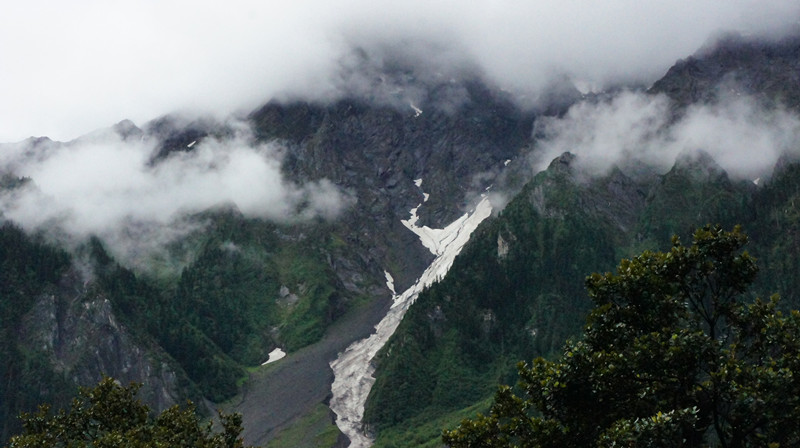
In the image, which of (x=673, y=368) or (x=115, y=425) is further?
(x=115, y=425)

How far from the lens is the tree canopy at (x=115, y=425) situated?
195 ft

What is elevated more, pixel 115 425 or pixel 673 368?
pixel 115 425

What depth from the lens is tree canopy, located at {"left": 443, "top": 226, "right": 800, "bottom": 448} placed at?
3319cm

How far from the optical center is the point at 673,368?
34.9 meters

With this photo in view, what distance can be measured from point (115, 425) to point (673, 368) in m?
43.5

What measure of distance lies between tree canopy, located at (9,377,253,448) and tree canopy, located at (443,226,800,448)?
28472 mm

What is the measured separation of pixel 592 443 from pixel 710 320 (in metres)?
7.61

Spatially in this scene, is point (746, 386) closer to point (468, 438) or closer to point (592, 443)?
point (592, 443)

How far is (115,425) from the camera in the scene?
6219 cm

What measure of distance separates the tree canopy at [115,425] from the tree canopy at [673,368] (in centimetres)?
2847

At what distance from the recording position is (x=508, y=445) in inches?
1630

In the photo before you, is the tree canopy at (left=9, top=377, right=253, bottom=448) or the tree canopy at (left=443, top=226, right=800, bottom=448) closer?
the tree canopy at (left=443, top=226, right=800, bottom=448)

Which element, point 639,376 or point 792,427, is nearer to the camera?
point 792,427

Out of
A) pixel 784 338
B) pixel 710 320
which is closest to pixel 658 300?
pixel 710 320
